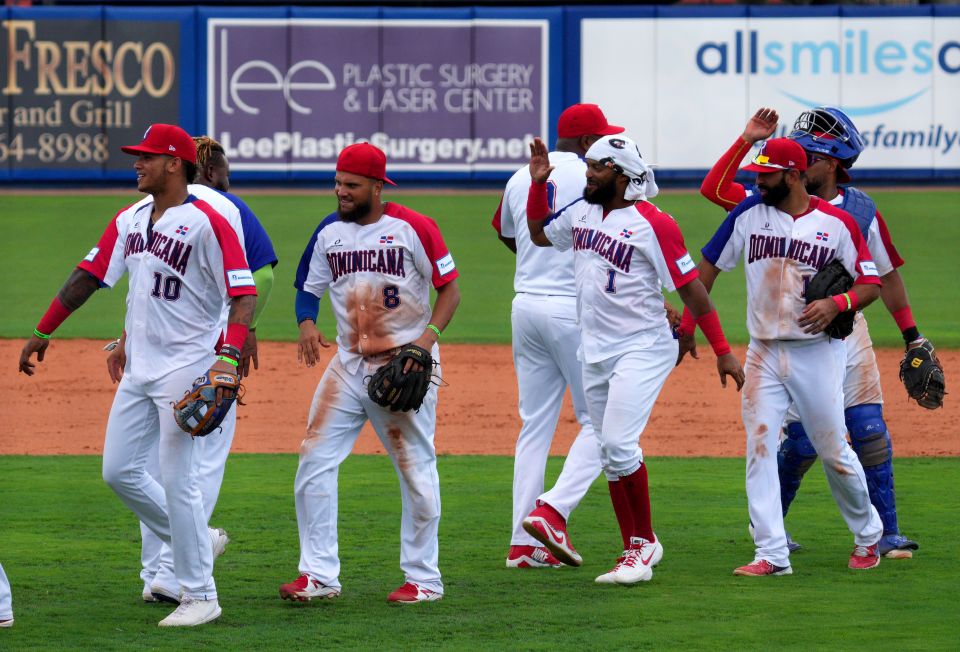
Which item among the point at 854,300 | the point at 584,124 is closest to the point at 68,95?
the point at 584,124

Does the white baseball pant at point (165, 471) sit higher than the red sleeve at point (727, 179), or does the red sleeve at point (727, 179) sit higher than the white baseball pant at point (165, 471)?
the red sleeve at point (727, 179)

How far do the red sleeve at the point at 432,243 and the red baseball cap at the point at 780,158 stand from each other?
147 centimetres

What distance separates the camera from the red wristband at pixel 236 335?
6.15 meters

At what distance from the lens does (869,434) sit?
7496mm

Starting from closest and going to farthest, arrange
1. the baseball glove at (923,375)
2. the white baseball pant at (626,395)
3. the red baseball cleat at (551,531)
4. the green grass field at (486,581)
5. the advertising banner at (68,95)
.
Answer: the green grass field at (486,581), the white baseball pant at (626,395), the red baseball cleat at (551,531), the baseball glove at (923,375), the advertising banner at (68,95)

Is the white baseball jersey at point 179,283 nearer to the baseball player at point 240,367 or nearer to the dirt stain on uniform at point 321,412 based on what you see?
the baseball player at point 240,367

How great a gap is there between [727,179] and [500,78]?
1828cm

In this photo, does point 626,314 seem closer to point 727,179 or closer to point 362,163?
point 727,179

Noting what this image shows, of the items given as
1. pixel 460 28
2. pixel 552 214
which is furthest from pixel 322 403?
pixel 460 28

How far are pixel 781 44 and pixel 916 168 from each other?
9.82 ft

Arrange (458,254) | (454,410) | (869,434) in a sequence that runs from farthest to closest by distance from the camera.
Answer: (458,254), (454,410), (869,434)

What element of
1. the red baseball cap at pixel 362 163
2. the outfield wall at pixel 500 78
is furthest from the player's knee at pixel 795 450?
the outfield wall at pixel 500 78

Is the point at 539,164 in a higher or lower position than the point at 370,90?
lower

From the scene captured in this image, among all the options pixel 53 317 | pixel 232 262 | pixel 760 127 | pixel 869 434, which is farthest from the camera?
pixel 869 434
